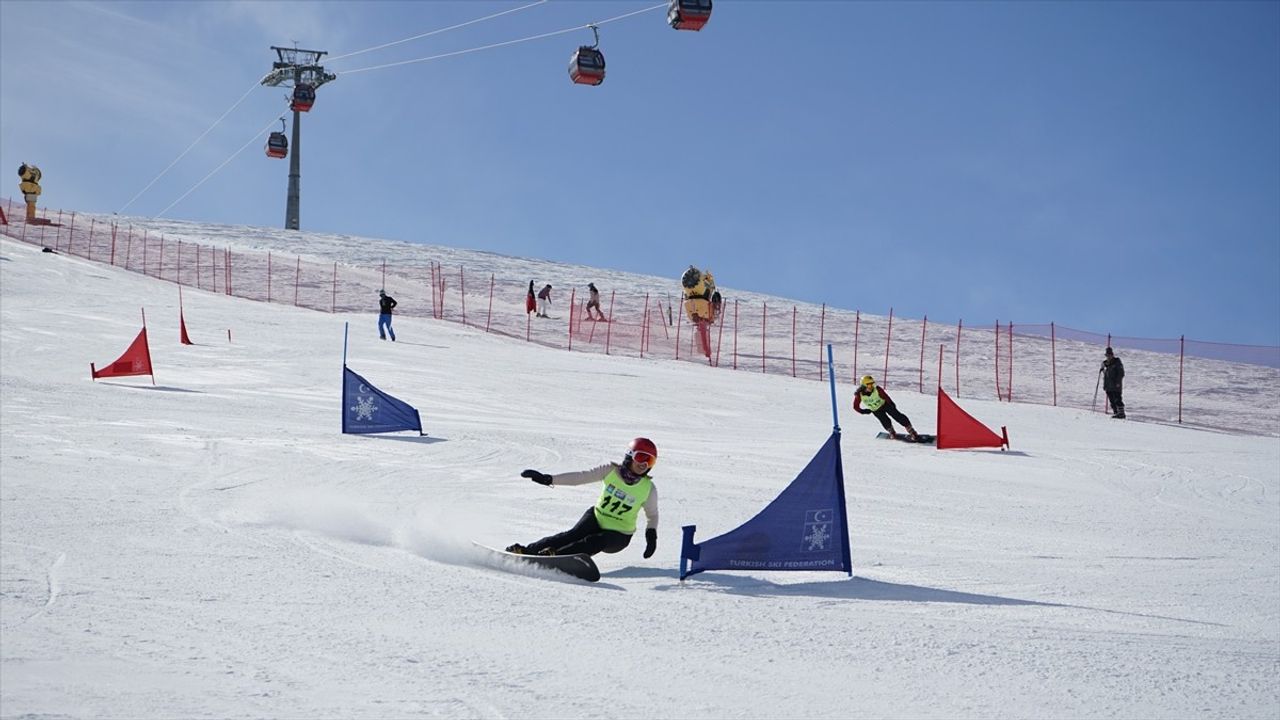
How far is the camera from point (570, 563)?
7832 millimetres

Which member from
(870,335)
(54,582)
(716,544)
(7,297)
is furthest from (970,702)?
(870,335)

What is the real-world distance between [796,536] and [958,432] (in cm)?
969

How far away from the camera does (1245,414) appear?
1083 inches

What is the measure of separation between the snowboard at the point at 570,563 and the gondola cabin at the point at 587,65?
70.9ft

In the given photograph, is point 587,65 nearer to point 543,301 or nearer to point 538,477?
point 543,301

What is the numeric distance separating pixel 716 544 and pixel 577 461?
622 cm

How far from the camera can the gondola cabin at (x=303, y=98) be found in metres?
47.6

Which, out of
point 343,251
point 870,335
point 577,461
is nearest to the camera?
point 577,461

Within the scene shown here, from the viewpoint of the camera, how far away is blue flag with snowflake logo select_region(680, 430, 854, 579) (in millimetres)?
7961

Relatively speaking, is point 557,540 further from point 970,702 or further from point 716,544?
point 970,702

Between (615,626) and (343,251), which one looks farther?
(343,251)

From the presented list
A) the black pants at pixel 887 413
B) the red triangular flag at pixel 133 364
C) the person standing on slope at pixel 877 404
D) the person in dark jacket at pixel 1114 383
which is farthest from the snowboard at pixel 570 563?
the person in dark jacket at pixel 1114 383

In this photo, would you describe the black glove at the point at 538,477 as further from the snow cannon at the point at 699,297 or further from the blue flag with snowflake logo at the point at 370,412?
the snow cannon at the point at 699,297

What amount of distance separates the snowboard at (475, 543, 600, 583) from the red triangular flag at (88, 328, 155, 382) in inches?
522
